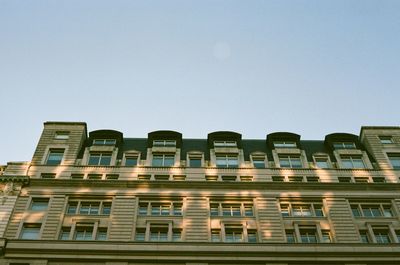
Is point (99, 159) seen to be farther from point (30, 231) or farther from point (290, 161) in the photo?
point (290, 161)

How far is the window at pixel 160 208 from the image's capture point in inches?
1587

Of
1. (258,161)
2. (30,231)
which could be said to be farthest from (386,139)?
(30,231)

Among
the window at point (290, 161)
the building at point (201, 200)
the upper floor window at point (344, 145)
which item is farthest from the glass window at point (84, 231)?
the upper floor window at point (344, 145)

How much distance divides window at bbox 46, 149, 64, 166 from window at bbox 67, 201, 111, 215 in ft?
20.8

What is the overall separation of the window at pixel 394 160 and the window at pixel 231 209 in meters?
16.3

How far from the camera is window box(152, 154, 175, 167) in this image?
1820 inches

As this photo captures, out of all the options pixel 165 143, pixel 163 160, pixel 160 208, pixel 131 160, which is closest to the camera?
pixel 160 208

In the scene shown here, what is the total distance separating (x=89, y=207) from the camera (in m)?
40.6

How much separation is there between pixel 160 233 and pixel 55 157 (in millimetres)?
14680

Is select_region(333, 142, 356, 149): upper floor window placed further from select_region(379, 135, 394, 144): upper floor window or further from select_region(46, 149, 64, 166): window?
select_region(46, 149, 64, 166): window

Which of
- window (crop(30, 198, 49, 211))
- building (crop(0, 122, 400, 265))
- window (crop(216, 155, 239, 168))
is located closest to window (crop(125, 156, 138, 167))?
building (crop(0, 122, 400, 265))

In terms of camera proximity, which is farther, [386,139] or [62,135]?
[386,139]

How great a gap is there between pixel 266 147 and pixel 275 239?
48.0 ft

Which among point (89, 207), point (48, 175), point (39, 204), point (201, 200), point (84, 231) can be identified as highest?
point (48, 175)
